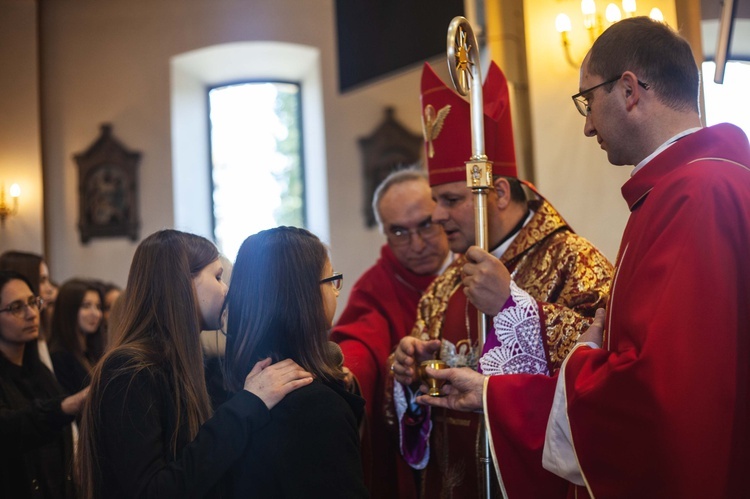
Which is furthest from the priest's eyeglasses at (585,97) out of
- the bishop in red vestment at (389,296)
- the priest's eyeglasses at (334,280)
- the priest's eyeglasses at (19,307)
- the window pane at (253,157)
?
the window pane at (253,157)

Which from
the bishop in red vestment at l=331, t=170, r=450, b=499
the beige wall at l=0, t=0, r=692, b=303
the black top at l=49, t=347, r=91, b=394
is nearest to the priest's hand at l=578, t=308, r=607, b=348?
the bishop in red vestment at l=331, t=170, r=450, b=499

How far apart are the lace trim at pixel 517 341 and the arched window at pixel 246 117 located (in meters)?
6.41

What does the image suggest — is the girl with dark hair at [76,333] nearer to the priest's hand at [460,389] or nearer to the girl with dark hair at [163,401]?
the girl with dark hair at [163,401]

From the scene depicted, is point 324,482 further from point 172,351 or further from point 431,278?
point 431,278

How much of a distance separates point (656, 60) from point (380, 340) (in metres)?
2.23

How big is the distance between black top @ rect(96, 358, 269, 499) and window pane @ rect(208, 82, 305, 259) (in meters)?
7.86

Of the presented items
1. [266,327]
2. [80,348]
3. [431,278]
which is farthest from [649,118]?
[80,348]

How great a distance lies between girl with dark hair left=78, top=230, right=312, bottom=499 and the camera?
210 centimetres

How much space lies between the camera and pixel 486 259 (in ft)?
8.54

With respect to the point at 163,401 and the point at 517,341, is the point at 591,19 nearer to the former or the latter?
the point at 517,341

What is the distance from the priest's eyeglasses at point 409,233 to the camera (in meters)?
4.14

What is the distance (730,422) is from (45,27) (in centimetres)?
948

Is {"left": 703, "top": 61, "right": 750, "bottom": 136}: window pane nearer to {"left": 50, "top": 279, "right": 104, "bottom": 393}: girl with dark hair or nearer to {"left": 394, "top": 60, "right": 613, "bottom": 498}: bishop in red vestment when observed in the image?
{"left": 394, "top": 60, "right": 613, "bottom": 498}: bishop in red vestment

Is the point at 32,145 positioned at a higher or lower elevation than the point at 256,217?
higher
